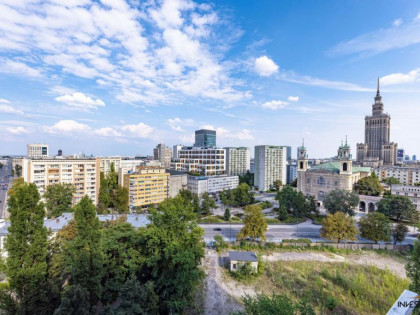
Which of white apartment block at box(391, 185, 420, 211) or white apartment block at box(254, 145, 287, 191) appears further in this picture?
white apartment block at box(254, 145, 287, 191)

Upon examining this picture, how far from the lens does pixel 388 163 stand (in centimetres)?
9569

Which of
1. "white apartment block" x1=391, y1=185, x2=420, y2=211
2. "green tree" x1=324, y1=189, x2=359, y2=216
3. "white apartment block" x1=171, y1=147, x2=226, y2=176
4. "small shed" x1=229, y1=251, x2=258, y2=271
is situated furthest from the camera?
"white apartment block" x1=171, y1=147, x2=226, y2=176

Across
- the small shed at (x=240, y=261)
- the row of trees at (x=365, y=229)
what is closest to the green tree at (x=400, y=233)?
the row of trees at (x=365, y=229)

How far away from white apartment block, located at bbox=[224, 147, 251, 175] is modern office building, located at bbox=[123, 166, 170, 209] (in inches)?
1949

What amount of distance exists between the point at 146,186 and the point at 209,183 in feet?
74.8

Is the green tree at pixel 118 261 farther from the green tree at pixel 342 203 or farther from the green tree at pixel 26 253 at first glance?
the green tree at pixel 342 203

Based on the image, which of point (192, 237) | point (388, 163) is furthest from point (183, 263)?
point (388, 163)

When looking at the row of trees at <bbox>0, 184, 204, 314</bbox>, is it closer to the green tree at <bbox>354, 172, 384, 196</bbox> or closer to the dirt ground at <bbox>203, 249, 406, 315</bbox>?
the dirt ground at <bbox>203, 249, 406, 315</bbox>

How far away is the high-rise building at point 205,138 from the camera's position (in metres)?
150

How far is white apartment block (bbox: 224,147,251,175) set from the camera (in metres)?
101

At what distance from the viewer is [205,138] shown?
150m

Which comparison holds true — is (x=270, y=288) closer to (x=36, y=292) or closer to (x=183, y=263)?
(x=183, y=263)

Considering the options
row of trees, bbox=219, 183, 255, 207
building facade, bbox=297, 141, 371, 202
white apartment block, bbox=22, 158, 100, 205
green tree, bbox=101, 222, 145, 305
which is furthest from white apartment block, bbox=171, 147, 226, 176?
green tree, bbox=101, 222, 145, 305

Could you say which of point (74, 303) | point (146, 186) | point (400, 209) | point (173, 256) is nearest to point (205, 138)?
point (146, 186)
